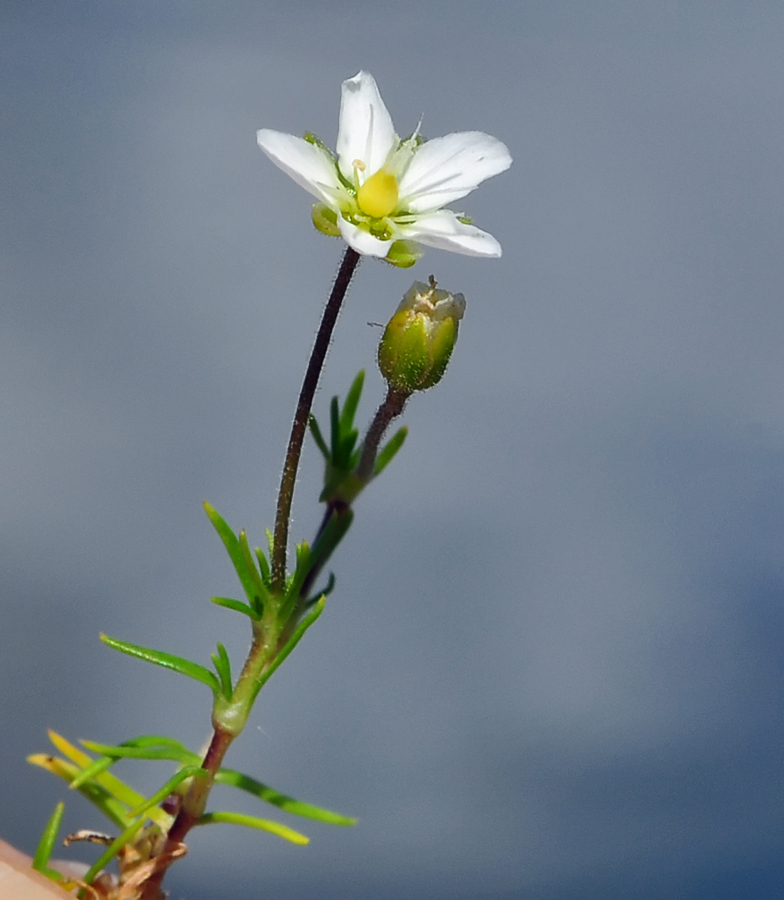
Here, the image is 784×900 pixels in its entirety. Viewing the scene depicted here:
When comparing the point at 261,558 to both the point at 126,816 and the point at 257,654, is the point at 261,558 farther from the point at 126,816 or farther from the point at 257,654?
the point at 126,816

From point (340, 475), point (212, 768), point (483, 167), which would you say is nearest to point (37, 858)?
point (212, 768)

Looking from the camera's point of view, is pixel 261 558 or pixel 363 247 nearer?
pixel 363 247

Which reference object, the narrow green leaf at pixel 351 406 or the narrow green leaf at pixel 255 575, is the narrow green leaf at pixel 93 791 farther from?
the narrow green leaf at pixel 351 406

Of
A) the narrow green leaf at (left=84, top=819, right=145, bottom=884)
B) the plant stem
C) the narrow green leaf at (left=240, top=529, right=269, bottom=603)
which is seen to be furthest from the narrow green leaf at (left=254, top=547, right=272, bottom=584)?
the narrow green leaf at (left=84, top=819, right=145, bottom=884)

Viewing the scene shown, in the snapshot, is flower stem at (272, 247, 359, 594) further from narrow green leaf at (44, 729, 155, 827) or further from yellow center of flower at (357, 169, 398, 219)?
narrow green leaf at (44, 729, 155, 827)

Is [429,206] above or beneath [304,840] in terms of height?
above

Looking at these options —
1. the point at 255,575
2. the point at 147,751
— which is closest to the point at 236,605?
the point at 255,575
